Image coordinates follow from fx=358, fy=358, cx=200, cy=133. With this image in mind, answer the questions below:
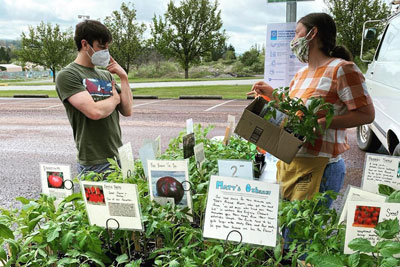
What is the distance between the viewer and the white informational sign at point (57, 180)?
54.2 inches

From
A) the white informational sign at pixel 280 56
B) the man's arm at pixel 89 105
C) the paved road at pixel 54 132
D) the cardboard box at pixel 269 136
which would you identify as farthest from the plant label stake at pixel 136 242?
the white informational sign at pixel 280 56

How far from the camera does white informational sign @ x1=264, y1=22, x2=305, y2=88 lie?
294 centimetres

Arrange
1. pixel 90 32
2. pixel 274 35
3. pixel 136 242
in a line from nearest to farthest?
pixel 136 242 → pixel 90 32 → pixel 274 35

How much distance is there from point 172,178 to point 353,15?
444 inches

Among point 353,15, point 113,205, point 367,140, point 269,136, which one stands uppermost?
point 353,15

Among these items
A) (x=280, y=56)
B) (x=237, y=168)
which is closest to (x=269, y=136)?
(x=237, y=168)

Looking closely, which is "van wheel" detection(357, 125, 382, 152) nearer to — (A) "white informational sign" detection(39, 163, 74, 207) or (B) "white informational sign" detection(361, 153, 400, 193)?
(B) "white informational sign" detection(361, 153, 400, 193)

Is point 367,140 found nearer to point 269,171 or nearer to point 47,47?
point 269,171

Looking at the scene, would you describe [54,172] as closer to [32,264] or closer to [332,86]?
[32,264]

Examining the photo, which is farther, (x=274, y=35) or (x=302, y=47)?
(x=274, y=35)

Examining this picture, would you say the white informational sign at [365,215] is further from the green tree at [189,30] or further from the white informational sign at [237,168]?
the green tree at [189,30]

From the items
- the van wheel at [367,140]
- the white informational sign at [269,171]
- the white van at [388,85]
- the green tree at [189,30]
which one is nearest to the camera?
the white informational sign at [269,171]

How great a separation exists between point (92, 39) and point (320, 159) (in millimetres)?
1291

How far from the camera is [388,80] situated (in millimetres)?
3412
